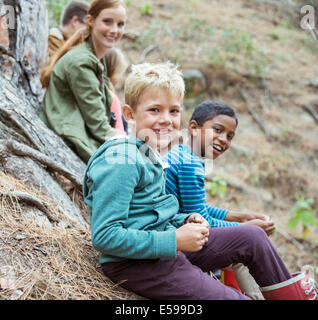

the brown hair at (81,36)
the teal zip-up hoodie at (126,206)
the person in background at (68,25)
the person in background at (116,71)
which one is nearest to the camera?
the teal zip-up hoodie at (126,206)

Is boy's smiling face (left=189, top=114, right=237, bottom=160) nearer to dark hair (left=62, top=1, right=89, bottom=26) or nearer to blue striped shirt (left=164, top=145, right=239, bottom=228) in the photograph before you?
blue striped shirt (left=164, top=145, right=239, bottom=228)

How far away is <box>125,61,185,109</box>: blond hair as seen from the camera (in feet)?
6.02

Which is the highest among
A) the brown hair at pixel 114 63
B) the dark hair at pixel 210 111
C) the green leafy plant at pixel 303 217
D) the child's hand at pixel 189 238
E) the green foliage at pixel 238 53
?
the dark hair at pixel 210 111

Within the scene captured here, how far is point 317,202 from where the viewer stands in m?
6.35

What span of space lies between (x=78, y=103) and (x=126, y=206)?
1.84 metres

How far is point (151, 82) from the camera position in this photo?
72.2 inches

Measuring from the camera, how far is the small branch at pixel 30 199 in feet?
6.91

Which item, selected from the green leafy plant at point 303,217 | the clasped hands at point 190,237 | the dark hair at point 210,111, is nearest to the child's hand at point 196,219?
the clasped hands at point 190,237

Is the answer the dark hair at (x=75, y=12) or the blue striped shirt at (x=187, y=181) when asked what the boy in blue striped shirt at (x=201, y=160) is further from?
the dark hair at (x=75, y=12)

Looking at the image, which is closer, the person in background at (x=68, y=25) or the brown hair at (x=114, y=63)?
the brown hair at (x=114, y=63)
